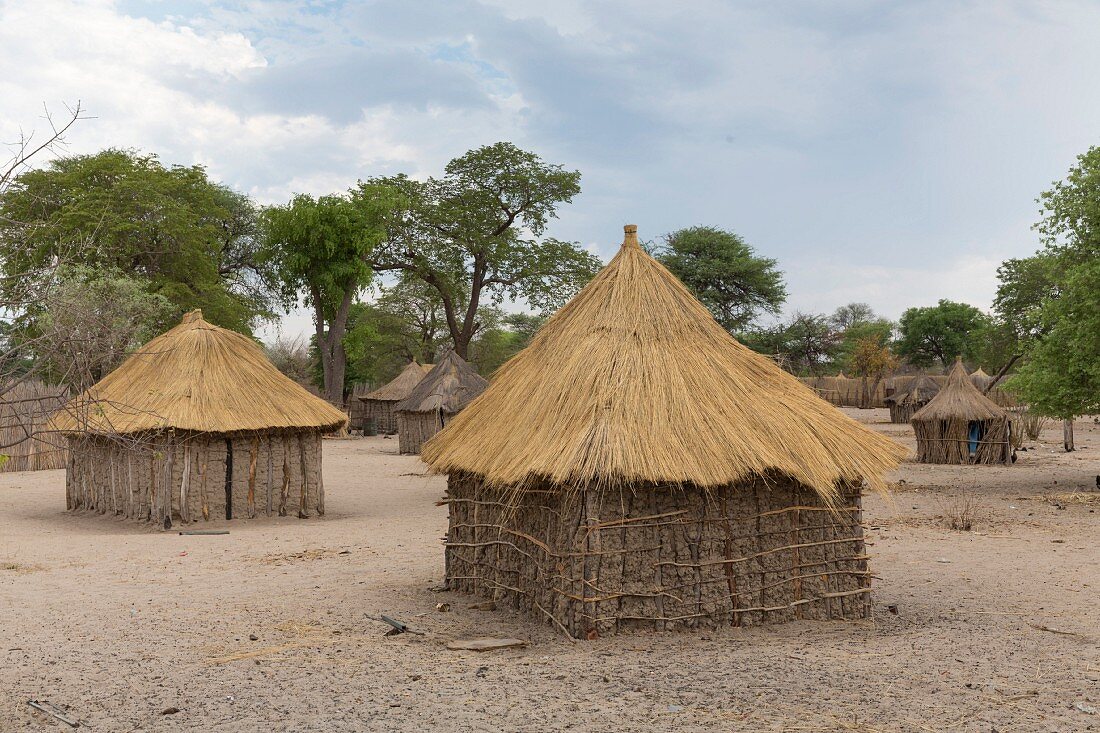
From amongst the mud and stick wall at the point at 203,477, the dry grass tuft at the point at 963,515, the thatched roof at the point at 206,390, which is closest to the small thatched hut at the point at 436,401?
the thatched roof at the point at 206,390

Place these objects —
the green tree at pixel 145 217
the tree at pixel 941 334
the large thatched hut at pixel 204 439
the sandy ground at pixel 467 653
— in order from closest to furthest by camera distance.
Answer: the sandy ground at pixel 467 653
the large thatched hut at pixel 204 439
the green tree at pixel 145 217
the tree at pixel 941 334

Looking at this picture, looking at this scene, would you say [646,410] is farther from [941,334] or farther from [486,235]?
[941,334]

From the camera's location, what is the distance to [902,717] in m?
5.38

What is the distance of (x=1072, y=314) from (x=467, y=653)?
1428cm

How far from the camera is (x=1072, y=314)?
16.7 m

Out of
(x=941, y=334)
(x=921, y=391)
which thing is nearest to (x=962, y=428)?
(x=921, y=391)

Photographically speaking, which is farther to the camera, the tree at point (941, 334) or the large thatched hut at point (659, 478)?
the tree at point (941, 334)

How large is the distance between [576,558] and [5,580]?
21.2 feet

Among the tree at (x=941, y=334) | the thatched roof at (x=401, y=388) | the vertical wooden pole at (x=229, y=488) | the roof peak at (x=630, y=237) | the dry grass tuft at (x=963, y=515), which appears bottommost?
the dry grass tuft at (x=963, y=515)

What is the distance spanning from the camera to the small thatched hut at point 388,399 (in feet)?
124

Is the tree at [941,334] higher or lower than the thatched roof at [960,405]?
higher

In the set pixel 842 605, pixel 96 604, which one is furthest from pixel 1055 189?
pixel 96 604

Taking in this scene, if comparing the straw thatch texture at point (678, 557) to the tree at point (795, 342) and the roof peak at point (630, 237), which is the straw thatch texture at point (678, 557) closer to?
the roof peak at point (630, 237)

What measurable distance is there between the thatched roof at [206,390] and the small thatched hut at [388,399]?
21.9 m
